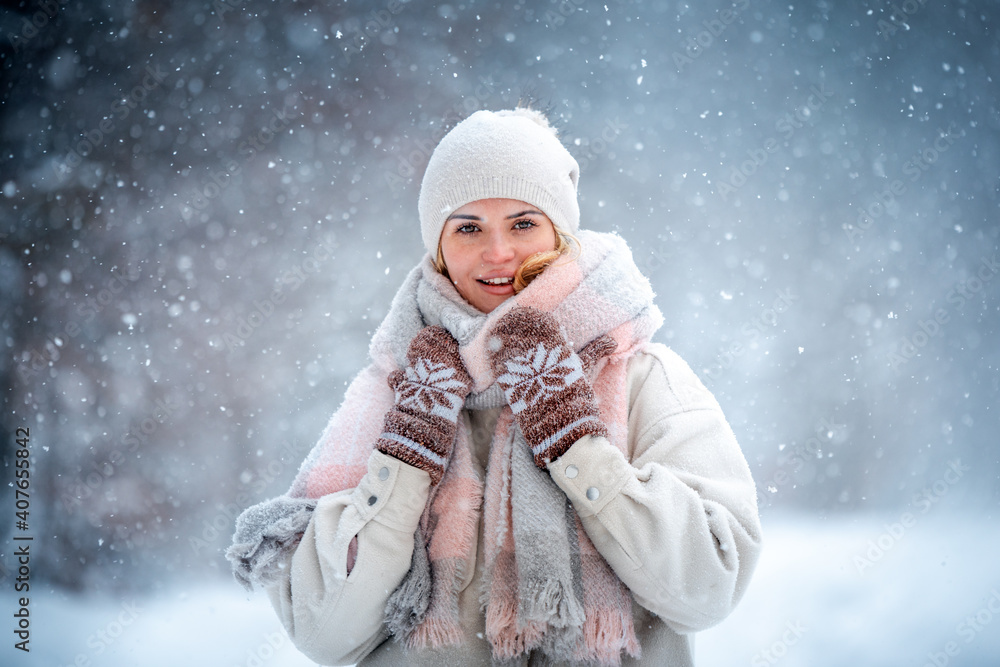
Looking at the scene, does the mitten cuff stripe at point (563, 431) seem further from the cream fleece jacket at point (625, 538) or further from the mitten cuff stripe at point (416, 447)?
the mitten cuff stripe at point (416, 447)

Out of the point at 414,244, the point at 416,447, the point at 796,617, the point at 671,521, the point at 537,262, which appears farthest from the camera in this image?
the point at 414,244

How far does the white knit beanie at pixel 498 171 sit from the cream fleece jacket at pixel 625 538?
1.32 ft

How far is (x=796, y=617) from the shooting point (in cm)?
219

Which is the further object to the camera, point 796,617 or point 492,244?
point 796,617

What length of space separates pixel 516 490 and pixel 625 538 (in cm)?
18

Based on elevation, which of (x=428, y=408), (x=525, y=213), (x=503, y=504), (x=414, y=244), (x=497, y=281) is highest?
(x=414, y=244)

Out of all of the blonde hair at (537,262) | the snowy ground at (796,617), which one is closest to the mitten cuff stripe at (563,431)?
the blonde hair at (537,262)

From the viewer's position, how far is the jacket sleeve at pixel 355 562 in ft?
3.04

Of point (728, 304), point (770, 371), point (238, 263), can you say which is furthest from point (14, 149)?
point (770, 371)

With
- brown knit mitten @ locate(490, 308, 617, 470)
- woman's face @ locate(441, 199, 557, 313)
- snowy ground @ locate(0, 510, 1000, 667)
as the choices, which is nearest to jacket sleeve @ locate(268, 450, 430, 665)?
brown knit mitten @ locate(490, 308, 617, 470)

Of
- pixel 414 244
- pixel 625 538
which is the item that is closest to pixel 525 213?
pixel 625 538

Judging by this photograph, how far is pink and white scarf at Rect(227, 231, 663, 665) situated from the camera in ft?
2.95

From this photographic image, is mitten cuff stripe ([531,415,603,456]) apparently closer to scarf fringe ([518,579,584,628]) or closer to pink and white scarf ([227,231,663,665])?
pink and white scarf ([227,231,663,665])

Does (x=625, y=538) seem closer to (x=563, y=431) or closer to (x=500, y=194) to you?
(x=563, y=431)
